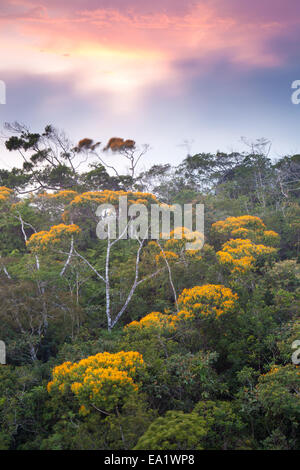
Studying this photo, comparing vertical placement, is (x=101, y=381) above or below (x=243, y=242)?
below

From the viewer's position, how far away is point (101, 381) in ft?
19.9

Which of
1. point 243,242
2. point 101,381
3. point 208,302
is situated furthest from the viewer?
point 243,242

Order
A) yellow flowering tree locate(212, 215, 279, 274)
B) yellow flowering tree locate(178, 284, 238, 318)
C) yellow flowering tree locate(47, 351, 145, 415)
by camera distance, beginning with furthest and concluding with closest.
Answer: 1. yellow flowering tree locate(212, 215, 279, 274)
2. yellow flowering tree locate(178, 284, 238, 318)
3. yellow flowering tree locate(47, 351, 145, 415)

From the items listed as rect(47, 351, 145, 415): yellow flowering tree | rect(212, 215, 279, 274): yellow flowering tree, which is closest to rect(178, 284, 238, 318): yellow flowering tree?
rect(212, 215, 279, 274): yellow flowering tree

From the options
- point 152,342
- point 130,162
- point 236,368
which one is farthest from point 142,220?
point 130,162

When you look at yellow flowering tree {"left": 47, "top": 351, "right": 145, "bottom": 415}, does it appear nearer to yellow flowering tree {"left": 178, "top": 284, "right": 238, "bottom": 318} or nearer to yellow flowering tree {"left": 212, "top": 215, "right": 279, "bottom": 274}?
yellow flowering tree {"left": 178, "top": 284, "right": 238, "bottom": 318}

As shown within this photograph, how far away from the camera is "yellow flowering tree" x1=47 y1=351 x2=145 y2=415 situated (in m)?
6.04

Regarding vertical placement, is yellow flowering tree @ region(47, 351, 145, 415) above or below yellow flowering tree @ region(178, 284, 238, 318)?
below

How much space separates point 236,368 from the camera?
814 centimetres

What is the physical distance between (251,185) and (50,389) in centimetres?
2037

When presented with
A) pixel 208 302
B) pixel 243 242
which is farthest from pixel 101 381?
pixel 243 242

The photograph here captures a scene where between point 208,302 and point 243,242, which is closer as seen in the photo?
point 208,302

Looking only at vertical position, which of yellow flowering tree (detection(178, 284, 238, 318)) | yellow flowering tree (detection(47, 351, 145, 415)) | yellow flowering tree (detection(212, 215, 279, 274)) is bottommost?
yellow flowering tree (detection(47, 351, 145, 415))

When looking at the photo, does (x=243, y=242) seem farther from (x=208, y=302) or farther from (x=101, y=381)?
(x=101, y=381)
